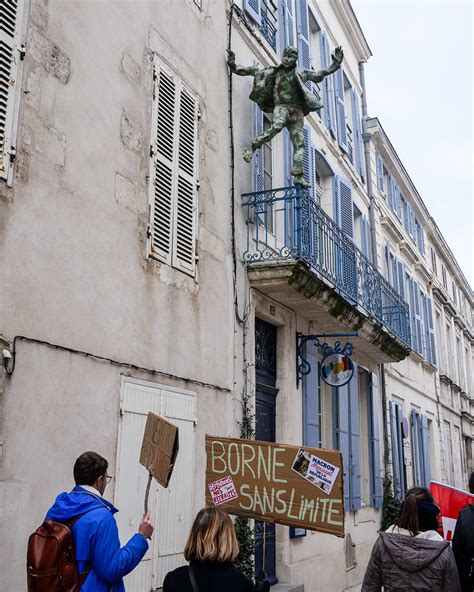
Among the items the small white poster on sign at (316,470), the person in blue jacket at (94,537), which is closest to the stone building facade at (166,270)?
the person in blue jacket at (94,537)

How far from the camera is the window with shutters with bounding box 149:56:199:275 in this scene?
6.65 m

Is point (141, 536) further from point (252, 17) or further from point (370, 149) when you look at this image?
point (370, 149)

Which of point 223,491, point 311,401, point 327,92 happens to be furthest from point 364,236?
point 223,491

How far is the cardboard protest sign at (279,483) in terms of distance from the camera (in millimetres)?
4570

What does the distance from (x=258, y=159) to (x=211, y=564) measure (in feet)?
21.4

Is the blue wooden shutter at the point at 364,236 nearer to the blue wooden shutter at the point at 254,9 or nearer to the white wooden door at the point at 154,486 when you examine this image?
the blue wooden shutter at the point at 254,9

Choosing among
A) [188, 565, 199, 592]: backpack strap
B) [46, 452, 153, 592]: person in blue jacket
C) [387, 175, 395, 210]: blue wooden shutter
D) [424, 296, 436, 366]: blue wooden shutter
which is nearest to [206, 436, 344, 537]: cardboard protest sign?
[46, 452, 153, 592]: person in blue jacket

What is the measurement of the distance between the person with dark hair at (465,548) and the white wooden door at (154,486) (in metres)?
2.52

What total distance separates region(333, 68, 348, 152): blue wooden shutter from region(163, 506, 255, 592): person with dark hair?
10.5 metres

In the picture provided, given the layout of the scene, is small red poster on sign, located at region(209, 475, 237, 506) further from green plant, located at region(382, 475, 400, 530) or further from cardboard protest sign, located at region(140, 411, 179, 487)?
green plant, located at region(382, 475, 400, 530)

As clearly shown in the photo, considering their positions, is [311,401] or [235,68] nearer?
[235,68]

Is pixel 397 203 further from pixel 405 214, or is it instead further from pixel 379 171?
pixel 379 171

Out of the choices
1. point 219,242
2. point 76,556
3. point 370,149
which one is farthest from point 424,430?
point 76,556

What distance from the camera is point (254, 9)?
9430 mm
